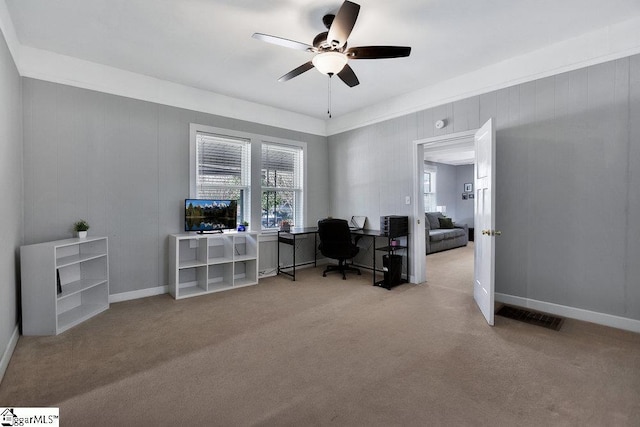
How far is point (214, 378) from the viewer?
2.04m

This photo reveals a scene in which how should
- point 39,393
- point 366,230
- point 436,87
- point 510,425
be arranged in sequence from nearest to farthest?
point 510,425, point 39,393, point 436,87, point 366,230

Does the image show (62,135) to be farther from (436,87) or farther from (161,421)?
(436,87)

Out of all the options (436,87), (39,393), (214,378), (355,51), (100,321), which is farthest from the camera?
(436,87)

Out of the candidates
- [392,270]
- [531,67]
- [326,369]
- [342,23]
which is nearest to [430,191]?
[392,270]

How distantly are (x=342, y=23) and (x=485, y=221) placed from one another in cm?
237

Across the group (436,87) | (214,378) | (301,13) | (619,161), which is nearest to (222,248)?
(214,378)

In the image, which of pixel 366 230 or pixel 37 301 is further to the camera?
pixel 366 230

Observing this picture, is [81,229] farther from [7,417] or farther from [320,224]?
[320,224]

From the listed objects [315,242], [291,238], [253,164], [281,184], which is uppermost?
[253,164]

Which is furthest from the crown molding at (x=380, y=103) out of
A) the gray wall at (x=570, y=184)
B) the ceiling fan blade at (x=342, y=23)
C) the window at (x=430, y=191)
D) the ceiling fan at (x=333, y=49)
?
the window at (x=430, y=191)

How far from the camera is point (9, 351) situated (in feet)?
7.49

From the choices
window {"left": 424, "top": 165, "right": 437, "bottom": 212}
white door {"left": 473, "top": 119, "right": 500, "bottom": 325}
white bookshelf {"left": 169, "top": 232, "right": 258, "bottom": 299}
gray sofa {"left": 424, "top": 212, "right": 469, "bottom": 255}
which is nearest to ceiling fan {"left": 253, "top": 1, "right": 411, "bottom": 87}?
white door {"left": 473, "top": 119, "right": 500, "bottom": 325}

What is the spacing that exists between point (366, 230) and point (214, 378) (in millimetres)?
3364

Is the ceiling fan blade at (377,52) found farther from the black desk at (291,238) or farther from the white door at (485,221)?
the black desk at (291,238)
